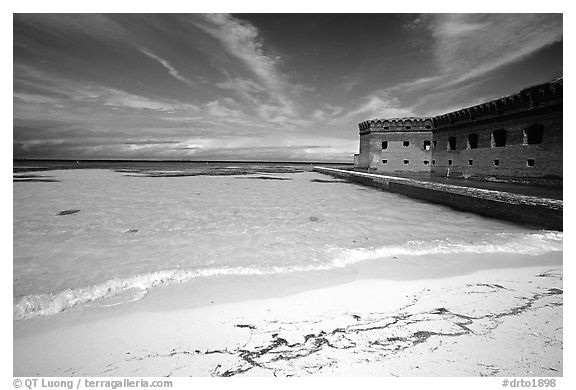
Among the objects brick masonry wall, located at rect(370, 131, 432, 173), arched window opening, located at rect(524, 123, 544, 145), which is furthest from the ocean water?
brick masonry wall, located at rect(370, 131, 432, 173)

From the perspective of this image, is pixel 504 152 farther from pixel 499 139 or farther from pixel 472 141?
pixel 472 141

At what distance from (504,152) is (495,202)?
40.2 feet

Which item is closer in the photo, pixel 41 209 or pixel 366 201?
pixel 41 209

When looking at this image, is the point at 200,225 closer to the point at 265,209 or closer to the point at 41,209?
the point at 265,209

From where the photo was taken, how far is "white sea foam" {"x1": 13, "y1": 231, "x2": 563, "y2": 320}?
291 cm

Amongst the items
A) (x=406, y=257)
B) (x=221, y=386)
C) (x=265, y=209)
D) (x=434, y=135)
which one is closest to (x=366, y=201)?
(x=265, y=209)

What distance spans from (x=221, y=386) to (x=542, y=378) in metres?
2.36

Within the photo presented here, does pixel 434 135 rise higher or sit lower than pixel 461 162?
higher

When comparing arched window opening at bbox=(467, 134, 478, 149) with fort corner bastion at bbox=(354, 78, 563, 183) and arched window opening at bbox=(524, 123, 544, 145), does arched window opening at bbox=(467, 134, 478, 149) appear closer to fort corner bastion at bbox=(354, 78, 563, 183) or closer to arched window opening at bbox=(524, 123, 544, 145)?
fort corner bastion at bbox=(354, 78, 563, 183)

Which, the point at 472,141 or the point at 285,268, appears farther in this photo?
the point at 472,141

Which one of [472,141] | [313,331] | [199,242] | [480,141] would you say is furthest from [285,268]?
[472,141]

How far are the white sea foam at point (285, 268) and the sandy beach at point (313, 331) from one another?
0.76 feet

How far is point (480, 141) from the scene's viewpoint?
61.2 ft

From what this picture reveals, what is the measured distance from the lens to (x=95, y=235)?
5.54m
